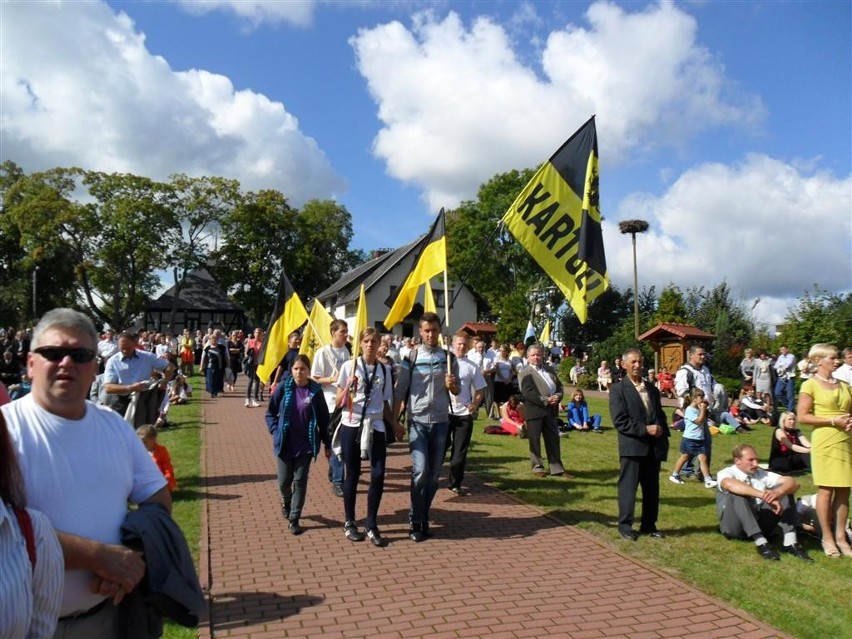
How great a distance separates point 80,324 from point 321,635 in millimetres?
2942

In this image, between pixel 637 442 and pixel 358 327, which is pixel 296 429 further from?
pixel 637 442

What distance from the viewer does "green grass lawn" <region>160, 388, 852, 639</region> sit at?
5184 millimetres

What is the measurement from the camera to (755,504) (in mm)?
6812

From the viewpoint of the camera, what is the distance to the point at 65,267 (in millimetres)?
53469

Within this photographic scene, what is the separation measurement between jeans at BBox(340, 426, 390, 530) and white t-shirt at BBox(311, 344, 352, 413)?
1753mm

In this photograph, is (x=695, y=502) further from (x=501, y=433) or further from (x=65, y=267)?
(x=65, y=267)

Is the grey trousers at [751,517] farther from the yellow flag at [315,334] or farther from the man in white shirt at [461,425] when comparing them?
the yellow flag at [315,334]

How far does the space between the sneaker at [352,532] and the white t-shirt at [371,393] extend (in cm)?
96

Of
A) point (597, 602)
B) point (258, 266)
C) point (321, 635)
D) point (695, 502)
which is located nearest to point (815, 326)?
point (695, 502)

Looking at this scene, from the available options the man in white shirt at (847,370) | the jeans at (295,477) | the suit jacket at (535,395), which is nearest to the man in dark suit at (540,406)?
the suit jacket at (535,395)

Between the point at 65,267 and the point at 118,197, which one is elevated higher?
the point at 118,197

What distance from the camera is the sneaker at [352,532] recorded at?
6574 millimetres

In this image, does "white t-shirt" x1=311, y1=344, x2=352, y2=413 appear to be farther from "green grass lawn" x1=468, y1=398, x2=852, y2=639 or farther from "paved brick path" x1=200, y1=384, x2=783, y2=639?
"green grass lawn" x1=468, y1=398, x2=852, y2=639

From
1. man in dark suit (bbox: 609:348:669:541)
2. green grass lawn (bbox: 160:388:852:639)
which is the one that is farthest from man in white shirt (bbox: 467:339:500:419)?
man in dark suit (bbox: 609:348:669:541)
